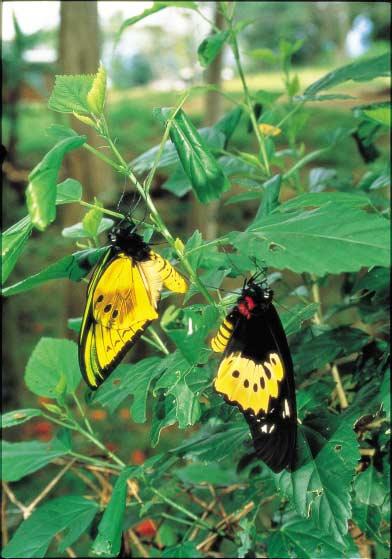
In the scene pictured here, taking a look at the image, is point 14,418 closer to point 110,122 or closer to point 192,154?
point 192,154

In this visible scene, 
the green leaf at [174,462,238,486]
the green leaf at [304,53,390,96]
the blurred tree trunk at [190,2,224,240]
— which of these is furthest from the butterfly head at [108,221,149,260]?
the blurred tree trunk at [190,2,224,240]

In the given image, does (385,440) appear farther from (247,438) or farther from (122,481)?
(122,481)

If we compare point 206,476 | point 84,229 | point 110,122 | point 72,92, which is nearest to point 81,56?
point 206,476

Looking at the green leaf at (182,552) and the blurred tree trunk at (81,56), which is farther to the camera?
the blurred tree trunk at (81,56)

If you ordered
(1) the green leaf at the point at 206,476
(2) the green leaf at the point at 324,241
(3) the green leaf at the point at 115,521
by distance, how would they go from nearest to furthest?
(2) the green leaf at the point at 324,241, (3) the green leaf at the point at 115,521, (1) the green leaf at the point at 206,476

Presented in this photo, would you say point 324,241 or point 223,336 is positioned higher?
point 324,241

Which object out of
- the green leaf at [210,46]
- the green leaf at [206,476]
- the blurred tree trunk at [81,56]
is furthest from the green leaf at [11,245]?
the blurred tree trunk at [81,56]

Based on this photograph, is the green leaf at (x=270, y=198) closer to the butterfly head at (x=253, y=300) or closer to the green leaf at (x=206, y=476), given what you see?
the butterfly head at (x=253, y=300)
